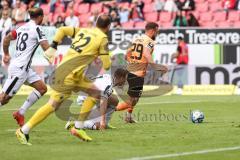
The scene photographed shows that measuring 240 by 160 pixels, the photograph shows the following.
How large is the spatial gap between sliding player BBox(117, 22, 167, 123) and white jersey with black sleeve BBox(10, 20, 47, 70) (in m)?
3.22

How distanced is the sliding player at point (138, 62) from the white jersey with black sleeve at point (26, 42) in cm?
322

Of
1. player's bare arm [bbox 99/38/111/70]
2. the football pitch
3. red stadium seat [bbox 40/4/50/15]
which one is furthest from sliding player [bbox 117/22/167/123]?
red stadium seat [bbox 40/4/50/15]

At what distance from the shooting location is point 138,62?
16734 mm

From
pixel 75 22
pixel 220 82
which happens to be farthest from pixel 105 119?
pixel 75 22

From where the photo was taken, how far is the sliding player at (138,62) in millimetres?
16609

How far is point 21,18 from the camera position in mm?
30828

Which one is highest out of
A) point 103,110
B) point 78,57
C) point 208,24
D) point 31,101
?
point 78,57

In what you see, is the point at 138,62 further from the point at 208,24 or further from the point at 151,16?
the point at 151,16

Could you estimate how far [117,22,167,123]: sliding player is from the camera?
16609mm

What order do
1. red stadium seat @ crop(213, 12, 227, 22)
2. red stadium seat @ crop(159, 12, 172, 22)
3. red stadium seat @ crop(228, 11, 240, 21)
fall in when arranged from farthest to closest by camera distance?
1. red stadium seat @ crop(159, 12, 172, 22)
2. red stadium seat @ crop(213, 12, 227, 22)
3. red stadium seat @ crop(228, 11, 240, 21)

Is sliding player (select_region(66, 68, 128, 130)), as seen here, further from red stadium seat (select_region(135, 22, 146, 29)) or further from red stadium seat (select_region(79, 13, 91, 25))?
red stadium seat (select_region(79, 13, 91, 25))

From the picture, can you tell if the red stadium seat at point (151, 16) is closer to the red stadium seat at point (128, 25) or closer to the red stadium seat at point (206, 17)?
the red stadium seat at point (128, 25)

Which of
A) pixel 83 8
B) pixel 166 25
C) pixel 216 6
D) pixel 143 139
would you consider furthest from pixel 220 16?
pixel 143 139

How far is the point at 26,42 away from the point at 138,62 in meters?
3.57
